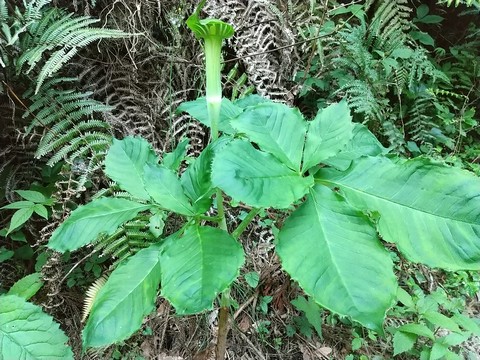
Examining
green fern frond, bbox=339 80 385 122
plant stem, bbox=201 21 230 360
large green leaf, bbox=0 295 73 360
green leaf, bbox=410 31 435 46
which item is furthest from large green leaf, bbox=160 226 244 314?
green leaf, bbox=410 31 435 46

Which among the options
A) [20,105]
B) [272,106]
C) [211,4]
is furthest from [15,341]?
[211,4]

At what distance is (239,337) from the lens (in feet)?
5.16

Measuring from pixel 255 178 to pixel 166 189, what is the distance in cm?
19

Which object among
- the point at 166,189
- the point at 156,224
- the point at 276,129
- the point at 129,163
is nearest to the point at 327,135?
the point at 276,129

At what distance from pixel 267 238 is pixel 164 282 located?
1.27 meters

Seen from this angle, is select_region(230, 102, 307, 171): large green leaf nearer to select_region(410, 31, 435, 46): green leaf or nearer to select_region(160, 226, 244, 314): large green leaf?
select_region(160, 226, 244, 314): large green leaf

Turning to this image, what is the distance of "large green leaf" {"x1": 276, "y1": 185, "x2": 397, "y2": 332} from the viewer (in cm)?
51

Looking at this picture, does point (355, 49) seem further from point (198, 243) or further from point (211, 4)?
point (198, 243)

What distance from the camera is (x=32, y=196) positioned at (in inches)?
59.0

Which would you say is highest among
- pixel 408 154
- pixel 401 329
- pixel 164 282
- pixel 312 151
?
A: pixel 312 151

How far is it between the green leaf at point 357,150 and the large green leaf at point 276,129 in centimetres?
9

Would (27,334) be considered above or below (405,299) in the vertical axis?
above

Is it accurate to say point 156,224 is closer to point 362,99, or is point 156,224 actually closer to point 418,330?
point 418,330

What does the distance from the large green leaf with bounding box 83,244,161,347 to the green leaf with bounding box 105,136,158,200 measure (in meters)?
0.15
